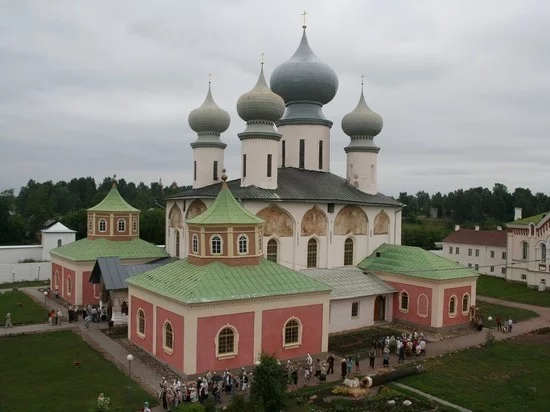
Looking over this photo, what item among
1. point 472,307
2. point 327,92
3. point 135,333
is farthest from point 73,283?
Answer: point 472,307

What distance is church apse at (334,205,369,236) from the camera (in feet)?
84.4

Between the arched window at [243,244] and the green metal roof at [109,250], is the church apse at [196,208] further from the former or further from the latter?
the arched window at [243,244]

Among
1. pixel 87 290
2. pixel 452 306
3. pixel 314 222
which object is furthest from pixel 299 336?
pixel 87 290

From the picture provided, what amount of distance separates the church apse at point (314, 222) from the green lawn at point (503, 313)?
9.16 metres

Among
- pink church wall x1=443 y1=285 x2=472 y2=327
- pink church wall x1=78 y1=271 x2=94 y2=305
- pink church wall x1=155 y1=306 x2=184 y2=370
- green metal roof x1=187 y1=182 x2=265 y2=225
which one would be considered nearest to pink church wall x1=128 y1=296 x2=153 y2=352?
pink church wall x1=155 y1=306 x2=184 y2=370

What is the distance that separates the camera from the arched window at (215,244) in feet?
A: 61.1

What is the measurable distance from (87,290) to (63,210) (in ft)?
219

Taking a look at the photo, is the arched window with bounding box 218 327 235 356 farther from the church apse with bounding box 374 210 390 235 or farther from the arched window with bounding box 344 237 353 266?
the church apse with bounding box 374 210 390 235

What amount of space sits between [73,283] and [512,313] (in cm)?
2351

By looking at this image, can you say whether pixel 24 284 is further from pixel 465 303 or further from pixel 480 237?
pixel 480 237

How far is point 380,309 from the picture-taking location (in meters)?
24.7

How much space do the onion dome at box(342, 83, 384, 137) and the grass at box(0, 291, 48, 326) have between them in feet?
61.2

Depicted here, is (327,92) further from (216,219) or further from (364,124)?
(216,219)

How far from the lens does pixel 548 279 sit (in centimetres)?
3400
